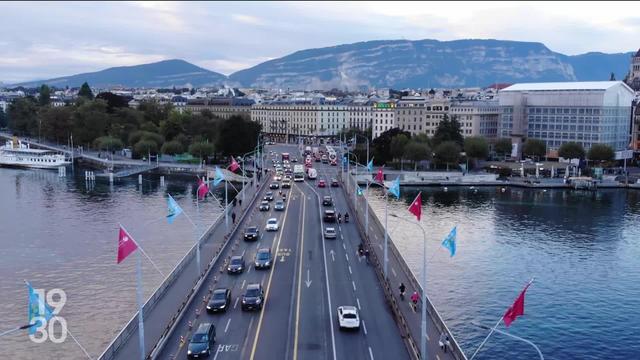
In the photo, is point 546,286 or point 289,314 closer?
point 289,314

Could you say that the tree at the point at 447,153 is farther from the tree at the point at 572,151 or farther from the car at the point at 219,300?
the car at the point at 219,300

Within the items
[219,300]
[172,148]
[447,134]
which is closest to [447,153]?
[447,134]

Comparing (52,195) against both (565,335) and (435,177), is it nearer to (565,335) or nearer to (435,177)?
(435,177)

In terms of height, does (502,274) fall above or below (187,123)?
below

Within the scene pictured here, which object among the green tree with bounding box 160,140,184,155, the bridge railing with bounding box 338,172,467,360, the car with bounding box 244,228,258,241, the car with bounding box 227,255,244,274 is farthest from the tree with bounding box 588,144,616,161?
the car with bounding box 227,255,244,274

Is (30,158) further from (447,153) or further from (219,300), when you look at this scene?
(219,300)

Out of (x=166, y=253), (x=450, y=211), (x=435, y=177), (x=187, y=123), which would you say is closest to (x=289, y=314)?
(x=166, y=253)

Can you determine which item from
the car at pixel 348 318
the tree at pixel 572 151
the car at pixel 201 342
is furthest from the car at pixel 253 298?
the tree at pixel 572 151
